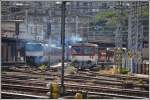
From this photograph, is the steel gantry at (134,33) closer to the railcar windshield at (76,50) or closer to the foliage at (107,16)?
the railcar windshield at (76,50)

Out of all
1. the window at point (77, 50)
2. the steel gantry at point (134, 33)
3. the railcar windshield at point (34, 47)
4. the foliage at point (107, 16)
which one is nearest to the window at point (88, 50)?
the window at point (77, 50)

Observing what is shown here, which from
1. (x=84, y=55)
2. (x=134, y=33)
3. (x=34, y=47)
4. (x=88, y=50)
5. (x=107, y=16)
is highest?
(x=107, y=16)

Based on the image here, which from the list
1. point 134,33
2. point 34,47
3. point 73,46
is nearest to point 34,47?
point 34,47

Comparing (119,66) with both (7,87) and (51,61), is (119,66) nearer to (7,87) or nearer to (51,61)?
(51,61)

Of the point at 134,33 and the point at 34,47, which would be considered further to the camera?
the point at 34,47

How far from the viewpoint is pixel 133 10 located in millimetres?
12406

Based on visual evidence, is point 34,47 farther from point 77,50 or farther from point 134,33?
point 134,33

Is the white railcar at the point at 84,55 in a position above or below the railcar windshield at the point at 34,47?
below

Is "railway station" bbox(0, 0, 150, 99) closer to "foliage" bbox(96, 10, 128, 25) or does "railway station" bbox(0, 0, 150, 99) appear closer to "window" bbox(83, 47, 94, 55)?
"window" bbox(83, 47, 94, 55)

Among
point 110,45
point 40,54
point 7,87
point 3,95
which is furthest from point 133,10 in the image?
point 3,95

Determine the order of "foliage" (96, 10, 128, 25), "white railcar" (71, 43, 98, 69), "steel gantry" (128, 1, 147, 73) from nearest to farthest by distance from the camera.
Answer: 1. "steel gantry" (128, 1, 147, 73)
2. "white railcar" (71, 43, 98, 69)
3. "foliage" (96, 10, 128, 25)

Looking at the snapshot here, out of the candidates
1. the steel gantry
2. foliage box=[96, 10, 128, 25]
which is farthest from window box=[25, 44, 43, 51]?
foliage box=[96, 10, 128, 25]

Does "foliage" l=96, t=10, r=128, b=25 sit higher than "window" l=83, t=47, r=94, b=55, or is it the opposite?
"foliage" l=96, t=10, r=128, b=25

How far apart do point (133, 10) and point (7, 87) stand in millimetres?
7308
